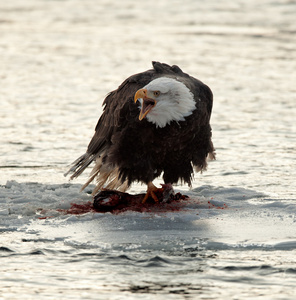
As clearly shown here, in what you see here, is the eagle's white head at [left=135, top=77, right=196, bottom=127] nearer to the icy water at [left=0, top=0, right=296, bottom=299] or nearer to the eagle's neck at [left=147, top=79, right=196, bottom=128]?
the eagle's neck at [left=147, top=79, right=196, bottom=128]

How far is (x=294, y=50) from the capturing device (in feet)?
51.7

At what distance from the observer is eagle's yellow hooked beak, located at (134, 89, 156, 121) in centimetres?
639

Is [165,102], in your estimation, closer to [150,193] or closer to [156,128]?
[156,128]

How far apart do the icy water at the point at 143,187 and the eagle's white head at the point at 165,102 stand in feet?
2.61

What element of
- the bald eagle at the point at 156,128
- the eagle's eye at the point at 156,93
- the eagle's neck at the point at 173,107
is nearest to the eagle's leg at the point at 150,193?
the bald eagle at the point at 156,128

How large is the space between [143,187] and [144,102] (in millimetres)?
1696

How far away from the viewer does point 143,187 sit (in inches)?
315

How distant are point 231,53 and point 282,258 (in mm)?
10545

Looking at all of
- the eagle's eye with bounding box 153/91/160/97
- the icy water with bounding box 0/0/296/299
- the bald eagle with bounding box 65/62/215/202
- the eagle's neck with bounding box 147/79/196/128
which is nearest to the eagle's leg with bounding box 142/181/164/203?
the bald eagle with bounding box 65/62/215/202

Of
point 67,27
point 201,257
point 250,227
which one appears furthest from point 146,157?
point 67,27

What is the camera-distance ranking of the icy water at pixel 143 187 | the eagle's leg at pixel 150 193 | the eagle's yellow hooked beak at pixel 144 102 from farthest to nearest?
the eagle's leg at pixel 150 193
the eagle's yellow hooked beak at pixel 144 102
the icy water at pixel 143 187

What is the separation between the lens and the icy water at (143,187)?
4961mm

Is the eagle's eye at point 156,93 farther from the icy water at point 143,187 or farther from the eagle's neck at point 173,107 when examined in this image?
the icy water at point 143,187

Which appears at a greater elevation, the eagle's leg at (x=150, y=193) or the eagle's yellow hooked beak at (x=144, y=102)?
the eagle's yellow hooked beak at (x=144, y=102)
